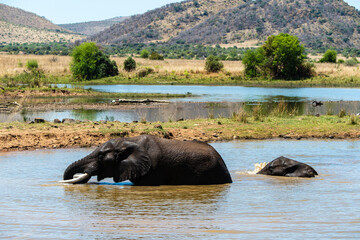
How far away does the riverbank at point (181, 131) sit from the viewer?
57.1ft

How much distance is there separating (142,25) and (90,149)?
168335 millimetres

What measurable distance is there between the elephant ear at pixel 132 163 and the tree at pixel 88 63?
50914 mm

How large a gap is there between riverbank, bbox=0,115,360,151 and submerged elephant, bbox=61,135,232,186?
6.58 meters

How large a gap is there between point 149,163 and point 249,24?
152 metres

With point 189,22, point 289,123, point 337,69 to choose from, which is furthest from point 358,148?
point 189,22

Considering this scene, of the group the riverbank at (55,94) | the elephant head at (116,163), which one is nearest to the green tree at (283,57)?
the riverbank at (55,94)

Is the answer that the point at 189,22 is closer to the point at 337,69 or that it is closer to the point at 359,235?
the point at 337,69

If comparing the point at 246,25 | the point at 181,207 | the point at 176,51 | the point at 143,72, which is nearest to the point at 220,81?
the point at 143,72

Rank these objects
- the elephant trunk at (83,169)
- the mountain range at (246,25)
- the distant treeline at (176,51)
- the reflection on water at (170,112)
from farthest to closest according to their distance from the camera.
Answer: the mountain range at (246,25)
the distant treeline at (176,51)
the reflection on water at (170,112)
the elephant trunk at (83,169)

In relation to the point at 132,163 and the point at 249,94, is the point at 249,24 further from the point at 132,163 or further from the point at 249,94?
the point at 132,163

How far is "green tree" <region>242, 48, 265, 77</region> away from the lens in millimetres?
66812

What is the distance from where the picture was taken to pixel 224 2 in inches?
7726

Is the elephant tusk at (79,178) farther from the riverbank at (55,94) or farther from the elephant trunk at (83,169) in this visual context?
the riverbank at (55,94)

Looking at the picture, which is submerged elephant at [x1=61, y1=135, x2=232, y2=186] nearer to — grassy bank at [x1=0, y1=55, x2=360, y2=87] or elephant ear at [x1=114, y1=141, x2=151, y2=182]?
elephant ear at [x1=114, y1=141, x2=151, y2=182]
